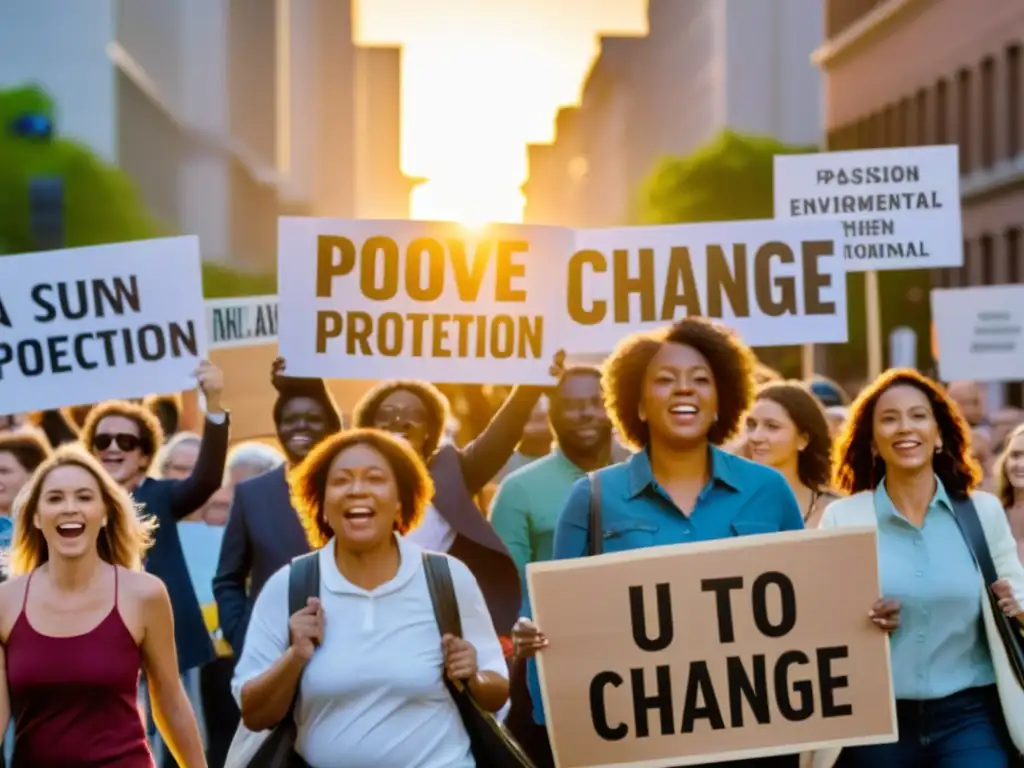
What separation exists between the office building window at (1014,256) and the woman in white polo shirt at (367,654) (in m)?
43.0

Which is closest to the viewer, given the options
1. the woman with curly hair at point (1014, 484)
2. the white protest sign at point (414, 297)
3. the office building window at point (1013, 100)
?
the woman with curly hair at point (1014, 484)

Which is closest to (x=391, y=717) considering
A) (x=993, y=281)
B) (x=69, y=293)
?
(x=69, y=293)

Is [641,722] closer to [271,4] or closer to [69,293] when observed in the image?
[69,293]

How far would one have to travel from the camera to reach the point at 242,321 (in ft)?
46.6

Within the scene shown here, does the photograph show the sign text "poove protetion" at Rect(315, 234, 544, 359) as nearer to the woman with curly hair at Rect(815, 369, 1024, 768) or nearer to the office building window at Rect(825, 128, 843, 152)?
the woman with curly hair at Rect(815, 369, 1024, 768)

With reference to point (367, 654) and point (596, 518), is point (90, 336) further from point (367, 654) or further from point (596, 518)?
point (367, 654)

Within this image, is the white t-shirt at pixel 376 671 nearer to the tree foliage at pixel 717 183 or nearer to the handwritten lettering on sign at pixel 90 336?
Answer: the handwritten lettering on sign at pixel 90 336

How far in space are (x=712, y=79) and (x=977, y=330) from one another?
3649 inches

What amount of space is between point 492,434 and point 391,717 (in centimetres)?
321

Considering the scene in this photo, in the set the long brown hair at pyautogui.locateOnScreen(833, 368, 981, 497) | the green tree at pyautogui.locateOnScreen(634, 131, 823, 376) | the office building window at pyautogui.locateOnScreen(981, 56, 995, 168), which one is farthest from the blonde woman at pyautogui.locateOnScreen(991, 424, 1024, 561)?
the green tree at pyautogui.locateOnScreen(634, 131, 823, 376)

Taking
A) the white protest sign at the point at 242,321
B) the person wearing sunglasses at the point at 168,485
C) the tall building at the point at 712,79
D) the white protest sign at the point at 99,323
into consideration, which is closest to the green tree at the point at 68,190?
the tall building at the point at 712,79

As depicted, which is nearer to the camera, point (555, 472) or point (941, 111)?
point (555, 472)

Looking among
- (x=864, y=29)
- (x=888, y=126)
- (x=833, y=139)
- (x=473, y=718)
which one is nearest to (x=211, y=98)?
(x=833, y=139)

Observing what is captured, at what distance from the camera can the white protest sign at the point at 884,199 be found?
15031 millimetres
